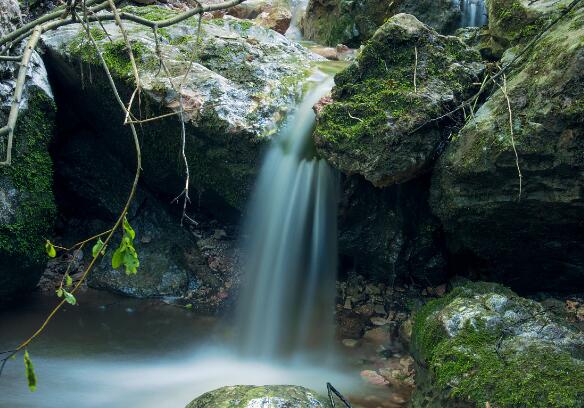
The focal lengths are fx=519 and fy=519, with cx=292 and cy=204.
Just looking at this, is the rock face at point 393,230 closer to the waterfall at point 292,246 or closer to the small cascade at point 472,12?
the waterfall at point 292,246

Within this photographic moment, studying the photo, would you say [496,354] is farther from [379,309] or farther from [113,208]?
[113,208]

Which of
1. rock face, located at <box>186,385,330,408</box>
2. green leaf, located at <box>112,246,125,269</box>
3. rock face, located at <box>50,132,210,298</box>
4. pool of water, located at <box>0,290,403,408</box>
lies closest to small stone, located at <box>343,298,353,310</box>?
pool of water, located at <box>0,290,403,408</box>

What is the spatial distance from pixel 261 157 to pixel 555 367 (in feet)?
9.91

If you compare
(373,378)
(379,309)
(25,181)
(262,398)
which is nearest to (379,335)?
(379,309)

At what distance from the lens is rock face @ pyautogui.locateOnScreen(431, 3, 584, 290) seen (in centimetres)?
360

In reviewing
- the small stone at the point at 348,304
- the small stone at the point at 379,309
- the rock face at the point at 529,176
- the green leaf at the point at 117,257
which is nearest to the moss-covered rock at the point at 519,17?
the rock face at the point at 529,176

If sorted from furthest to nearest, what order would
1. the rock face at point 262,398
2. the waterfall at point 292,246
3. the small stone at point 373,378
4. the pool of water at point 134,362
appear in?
1. the waterfall at point 292,246
2. the small stone at point 373,378
3. the pool of water at point 134,362
4. the rock face at point 262,398

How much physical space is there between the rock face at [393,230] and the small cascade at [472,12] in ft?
12.4

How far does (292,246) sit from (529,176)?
88.0 inches

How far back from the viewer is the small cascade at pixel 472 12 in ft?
24.0

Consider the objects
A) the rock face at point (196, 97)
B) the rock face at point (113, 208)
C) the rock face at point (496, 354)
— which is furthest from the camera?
the rock face at point (113, 208)

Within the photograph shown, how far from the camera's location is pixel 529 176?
12.6ft

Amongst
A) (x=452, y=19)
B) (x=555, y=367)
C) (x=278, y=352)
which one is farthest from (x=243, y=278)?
(x=452, y=19)

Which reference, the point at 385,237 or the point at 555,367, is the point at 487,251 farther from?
the point at 555,367
